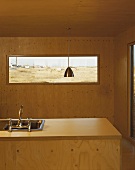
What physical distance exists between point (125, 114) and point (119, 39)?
1791 mm

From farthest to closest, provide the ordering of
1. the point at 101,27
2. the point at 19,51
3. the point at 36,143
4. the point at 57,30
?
1. the point at 19,51
2. the point at 57,30
3. the point at 101,27
4. the point at 36,143

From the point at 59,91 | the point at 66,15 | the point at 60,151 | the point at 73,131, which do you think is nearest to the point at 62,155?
the point at 60,151

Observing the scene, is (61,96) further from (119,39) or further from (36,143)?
(36,143)

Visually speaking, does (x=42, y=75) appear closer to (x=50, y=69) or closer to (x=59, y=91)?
(x=50, y=69)

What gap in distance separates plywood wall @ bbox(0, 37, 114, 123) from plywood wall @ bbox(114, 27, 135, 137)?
0.86 ft

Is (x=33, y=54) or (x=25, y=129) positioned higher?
(x=33, y=54)

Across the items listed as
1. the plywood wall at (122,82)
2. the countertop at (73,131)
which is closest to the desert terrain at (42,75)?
the plywood wall at (122,82)

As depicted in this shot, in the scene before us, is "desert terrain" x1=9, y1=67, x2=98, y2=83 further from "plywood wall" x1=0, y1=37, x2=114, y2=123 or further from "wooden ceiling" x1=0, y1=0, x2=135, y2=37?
"wooden ceiling" x1=0, y1=0, x2=135, y2=37

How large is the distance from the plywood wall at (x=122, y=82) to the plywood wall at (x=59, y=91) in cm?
26

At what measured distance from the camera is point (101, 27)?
210 inches

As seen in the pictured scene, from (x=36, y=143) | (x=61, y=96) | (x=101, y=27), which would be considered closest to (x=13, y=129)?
(x=36, y=143)

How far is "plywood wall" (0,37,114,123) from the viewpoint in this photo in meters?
6.89

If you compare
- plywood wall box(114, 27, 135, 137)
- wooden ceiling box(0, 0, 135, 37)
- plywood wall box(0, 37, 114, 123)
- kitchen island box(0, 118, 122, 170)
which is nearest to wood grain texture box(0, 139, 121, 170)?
kitchen island box(0, 118, 122, 170)

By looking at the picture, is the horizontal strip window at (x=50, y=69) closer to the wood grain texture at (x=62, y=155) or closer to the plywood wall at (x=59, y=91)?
the plywood wall at (x=59, y=91)
